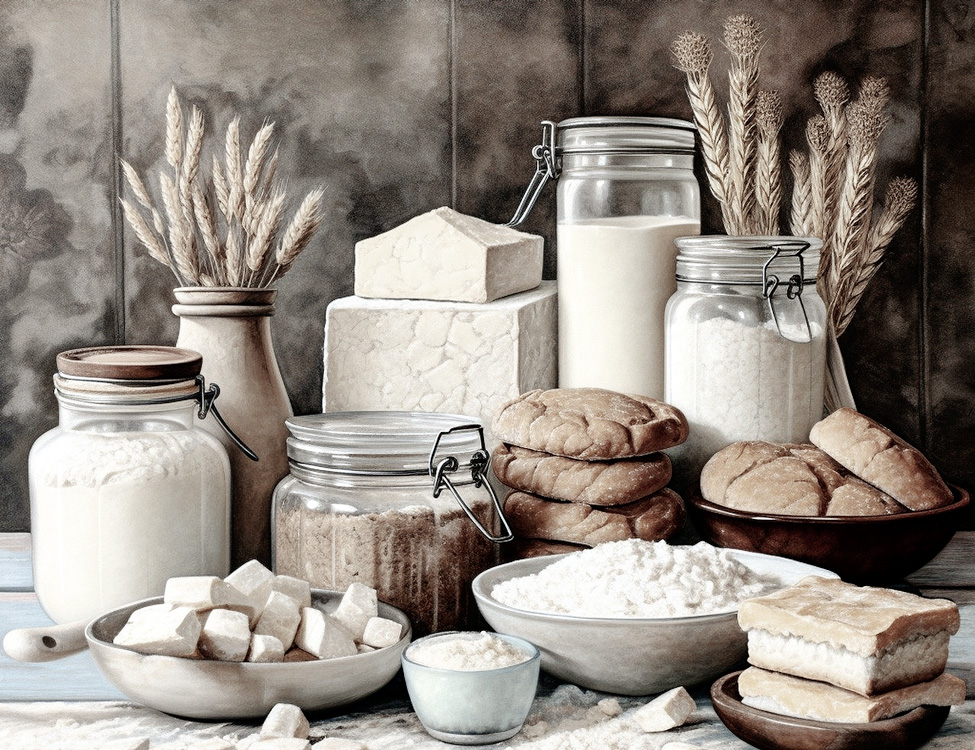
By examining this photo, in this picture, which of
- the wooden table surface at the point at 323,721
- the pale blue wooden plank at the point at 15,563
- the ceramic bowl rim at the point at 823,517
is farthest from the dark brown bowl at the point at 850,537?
the pale blue wooden plank at the point at 15,563

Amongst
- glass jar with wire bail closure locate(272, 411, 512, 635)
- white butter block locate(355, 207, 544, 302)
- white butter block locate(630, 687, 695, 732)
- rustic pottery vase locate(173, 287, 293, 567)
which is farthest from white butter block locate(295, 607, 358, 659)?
white butter block locate(355, 207, 544, 302)

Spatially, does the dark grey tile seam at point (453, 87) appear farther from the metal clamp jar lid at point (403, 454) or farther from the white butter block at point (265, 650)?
the white butter block at point (265, 650)

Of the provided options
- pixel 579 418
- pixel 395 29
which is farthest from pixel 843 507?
pixel 395 29

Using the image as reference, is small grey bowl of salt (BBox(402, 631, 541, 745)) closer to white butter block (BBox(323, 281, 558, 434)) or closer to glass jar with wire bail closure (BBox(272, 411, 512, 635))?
glass jar with wire bail closure (BBox(272, 411, 512, 635))

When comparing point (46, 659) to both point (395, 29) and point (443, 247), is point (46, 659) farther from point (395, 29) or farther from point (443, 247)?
point (395, 29)

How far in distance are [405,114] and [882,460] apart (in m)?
0.77

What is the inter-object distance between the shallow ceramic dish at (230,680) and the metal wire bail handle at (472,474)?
0.16 metres

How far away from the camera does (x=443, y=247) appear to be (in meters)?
1.27

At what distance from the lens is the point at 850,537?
3.60 ft

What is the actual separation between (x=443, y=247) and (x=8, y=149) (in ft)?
2.20

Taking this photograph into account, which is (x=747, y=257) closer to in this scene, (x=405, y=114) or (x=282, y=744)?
(x=405, y=114)

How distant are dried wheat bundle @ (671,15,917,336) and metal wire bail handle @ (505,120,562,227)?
0.61 ft

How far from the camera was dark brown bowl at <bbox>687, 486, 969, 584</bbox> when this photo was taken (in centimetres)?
110

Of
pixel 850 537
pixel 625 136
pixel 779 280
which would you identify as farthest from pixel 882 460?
pixel 625 136
